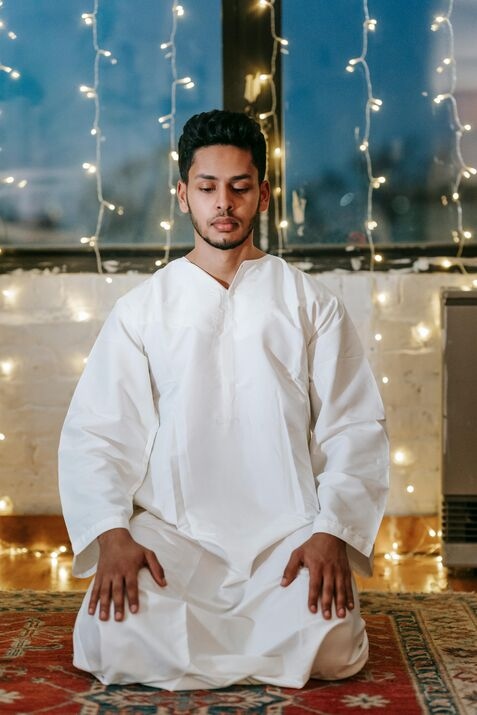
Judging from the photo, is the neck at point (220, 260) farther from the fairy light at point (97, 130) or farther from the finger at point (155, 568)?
the fairy light at point (97, 130)

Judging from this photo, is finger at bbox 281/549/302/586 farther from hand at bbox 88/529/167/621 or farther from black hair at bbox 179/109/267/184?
black hair at bbox 179/109/267/184

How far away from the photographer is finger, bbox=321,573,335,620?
1756 mm

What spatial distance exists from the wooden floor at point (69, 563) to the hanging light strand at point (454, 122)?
3.07 ft

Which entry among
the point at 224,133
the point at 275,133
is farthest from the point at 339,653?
the point at 275,133

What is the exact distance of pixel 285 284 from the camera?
7.04 ft

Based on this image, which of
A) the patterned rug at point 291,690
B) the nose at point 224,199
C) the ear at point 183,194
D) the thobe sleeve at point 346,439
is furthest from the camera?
the ear at point 183,194

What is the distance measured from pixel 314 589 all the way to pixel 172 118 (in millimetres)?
1873

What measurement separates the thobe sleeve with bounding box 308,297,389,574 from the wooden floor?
2.51 ft

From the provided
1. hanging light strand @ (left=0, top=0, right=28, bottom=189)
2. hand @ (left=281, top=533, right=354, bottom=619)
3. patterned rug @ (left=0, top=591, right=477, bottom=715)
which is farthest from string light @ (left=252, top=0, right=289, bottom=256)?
hand @ (left=281, top=533, right=354, bottom=619)

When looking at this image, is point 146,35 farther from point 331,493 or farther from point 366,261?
point 331,493

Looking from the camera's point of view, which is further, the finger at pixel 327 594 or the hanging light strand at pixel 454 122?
the hanging light strand at pixel 454 122

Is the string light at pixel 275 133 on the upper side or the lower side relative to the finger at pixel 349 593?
upper

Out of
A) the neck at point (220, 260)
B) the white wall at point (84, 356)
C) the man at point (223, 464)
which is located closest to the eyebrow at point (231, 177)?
the man at point (223, 464)

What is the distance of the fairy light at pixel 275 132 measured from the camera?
3127mm
